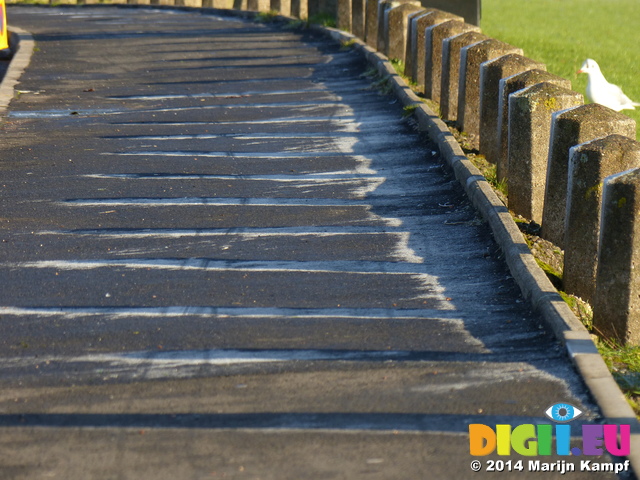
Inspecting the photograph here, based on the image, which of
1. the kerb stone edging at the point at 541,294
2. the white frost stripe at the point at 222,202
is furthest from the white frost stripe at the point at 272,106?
the white frost stripe at the point at 222,202

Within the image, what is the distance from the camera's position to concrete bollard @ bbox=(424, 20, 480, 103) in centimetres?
1192

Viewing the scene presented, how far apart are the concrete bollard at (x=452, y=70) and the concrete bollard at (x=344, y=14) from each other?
6.91 metres

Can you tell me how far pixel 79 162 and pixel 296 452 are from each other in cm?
597

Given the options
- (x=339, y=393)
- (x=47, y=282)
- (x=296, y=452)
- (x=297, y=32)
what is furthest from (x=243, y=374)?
(x=297, y=32)

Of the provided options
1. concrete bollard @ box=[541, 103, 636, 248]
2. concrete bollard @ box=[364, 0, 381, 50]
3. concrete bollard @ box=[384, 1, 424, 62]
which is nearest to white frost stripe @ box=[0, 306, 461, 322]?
concrete bollard @ box=[541, 103, 636, 248]

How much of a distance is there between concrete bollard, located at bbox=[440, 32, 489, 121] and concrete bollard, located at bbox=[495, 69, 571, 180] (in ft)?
6.94

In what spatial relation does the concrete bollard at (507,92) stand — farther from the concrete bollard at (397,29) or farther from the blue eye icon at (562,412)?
the concrete bollard at (397,29)

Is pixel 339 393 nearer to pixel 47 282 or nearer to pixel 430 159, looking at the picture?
pixel 47 282

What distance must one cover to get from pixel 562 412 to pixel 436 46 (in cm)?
803

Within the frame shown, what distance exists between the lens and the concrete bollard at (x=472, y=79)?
9.97 m

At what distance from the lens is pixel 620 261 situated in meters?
5.59

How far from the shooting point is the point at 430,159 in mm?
9445

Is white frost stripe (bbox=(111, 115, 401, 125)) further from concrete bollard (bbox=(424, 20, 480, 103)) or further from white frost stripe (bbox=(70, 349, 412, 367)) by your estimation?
white frost stripe (bbox=(70, 349, 412, 367))

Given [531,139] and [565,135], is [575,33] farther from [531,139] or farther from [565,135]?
[565,135]
